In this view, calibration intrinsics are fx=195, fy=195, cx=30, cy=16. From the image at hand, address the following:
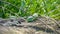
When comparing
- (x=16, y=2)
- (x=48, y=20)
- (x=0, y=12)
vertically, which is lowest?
(x=48, y=20)

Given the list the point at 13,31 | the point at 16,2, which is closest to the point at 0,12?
the point at 16,2

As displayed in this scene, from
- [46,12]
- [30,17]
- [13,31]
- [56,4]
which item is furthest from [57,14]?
[13,31]

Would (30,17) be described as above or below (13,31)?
above

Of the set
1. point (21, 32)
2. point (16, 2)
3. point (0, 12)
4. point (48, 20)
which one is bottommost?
point (21, 32)

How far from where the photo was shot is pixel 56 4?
3750 mm

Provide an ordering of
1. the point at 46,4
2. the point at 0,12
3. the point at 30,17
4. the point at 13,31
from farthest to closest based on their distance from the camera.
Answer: the point at 46,4, the point at 0,12, the point at 30,17, the point at 13,31

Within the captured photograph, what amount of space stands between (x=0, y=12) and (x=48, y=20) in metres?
0.74

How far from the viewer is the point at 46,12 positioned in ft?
11.2

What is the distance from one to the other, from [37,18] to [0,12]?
0.58 m

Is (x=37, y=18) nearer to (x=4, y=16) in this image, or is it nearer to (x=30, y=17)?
(x=30, y=17)

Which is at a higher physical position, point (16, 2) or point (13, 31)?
point (16, 2)

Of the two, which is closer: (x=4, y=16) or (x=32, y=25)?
(x=32, y=25)

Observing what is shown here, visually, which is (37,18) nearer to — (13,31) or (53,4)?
(13,31)

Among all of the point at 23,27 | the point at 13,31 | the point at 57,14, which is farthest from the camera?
the point at 57,14
